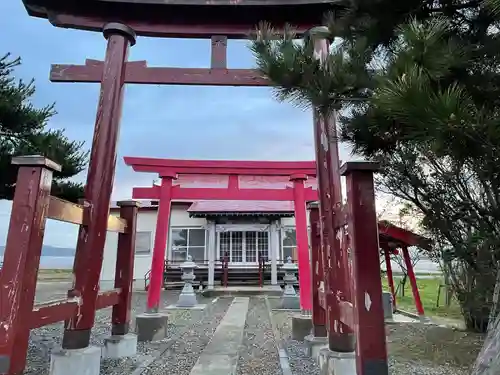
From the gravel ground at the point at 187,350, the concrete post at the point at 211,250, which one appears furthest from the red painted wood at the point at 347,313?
the concrete post at the point at 211,250

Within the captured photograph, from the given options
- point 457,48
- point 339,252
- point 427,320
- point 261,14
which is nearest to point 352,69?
point 457,48

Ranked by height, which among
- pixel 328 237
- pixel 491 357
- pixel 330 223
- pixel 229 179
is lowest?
pixel 491 357

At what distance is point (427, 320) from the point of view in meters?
7.35

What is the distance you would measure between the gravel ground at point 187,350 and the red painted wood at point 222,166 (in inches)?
114

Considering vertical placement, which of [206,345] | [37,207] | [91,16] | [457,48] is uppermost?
[91,16]

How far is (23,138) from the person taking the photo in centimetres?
452

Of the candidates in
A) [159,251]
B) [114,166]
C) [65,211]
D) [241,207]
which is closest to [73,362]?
[65,211]

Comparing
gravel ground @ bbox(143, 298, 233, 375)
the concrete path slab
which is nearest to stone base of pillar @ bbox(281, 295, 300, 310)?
the concrete path slab

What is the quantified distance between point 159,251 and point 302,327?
2535 millimetres

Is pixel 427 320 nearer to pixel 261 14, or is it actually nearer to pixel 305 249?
pixel 305 249

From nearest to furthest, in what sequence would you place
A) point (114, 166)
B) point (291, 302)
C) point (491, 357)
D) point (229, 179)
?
point (491, 357), point (114, 166), point (229, 179), point (291, 302)

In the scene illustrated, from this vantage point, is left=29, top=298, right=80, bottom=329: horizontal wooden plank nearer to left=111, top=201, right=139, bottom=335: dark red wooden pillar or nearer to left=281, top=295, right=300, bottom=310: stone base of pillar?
left=111, top=201, right=139, bottom=335: dark red wooden pillar

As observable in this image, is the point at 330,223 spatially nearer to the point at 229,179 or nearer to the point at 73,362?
the point at 73,362

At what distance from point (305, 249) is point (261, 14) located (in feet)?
12.2
